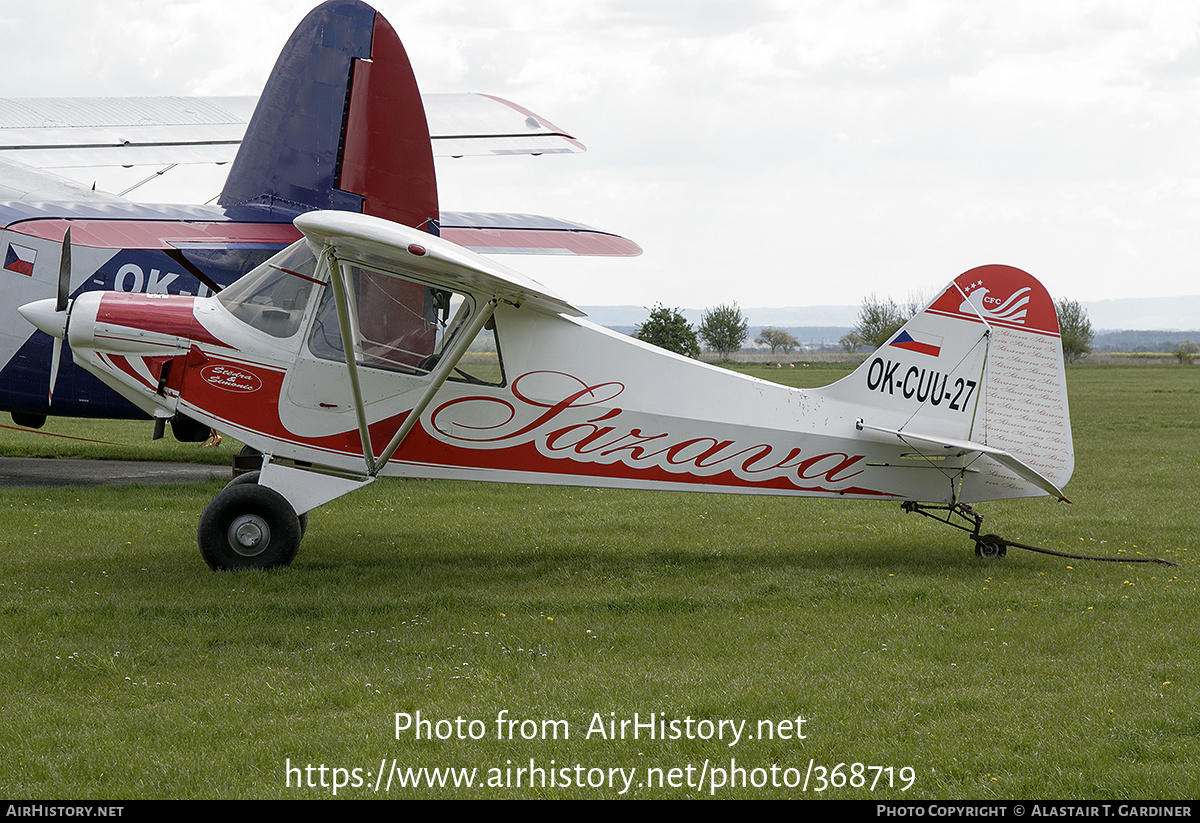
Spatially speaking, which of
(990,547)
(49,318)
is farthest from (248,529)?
(990,547)

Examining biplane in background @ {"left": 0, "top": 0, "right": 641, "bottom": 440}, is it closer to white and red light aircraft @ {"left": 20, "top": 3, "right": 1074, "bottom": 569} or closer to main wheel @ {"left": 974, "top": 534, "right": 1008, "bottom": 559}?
white and red light aircraft @ {"left": 20, "top": 3, "right": 1074, "bottom": 569}

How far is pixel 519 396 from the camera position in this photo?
314 inches

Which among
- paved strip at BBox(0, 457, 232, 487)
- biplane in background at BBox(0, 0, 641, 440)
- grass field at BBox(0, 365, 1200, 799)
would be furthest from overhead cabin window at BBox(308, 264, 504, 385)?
paved strip at BBox(0, 457, 232, 487)

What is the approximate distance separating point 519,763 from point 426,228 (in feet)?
25.2

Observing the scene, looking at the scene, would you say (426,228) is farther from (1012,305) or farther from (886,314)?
(886,314)

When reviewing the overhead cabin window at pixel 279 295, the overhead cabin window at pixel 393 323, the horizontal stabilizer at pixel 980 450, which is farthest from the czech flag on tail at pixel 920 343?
the overhead cabin window at pixel 279 295

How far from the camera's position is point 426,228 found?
11.0 m

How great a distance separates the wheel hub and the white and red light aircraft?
0.03 ft

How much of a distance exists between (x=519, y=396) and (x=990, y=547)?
413cm

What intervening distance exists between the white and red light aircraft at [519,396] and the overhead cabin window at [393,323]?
1 cm

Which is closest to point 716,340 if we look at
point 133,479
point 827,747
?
point 133,479

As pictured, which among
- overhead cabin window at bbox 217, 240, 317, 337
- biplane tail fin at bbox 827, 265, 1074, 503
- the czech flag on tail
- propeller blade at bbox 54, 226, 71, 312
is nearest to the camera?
propeller blade at bbox 54, 226, 71, 312

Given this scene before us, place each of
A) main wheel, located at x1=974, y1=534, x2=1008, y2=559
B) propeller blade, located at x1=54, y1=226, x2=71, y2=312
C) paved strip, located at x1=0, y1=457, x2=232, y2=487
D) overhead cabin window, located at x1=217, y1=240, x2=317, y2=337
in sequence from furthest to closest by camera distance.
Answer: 1. paved strip, located at x1=0, y1=457, x2=232, y2=487
2. main wheel, located at x1=974, y1=534, x2=1008, y2=559
3. overhead cabin window, located at x1=217, y1=240, x2=317, y2=337
4. propeller blade, located at x1=54, y1=226, x2=71, y2=312

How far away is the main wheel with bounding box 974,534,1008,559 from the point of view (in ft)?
28.0
